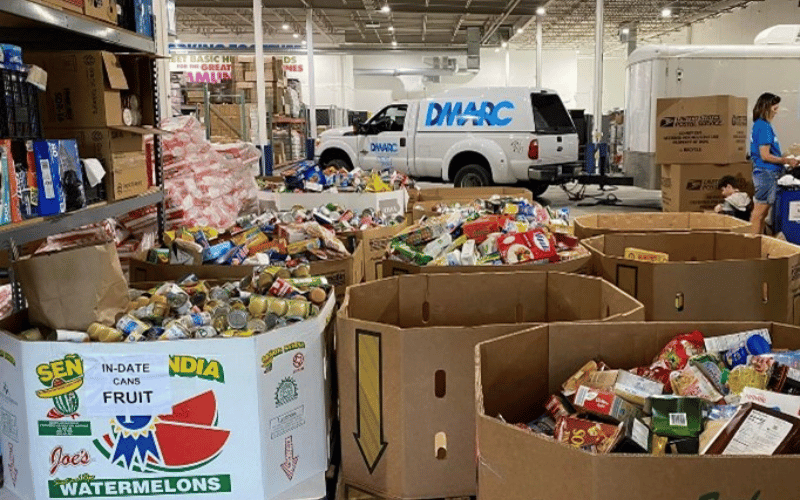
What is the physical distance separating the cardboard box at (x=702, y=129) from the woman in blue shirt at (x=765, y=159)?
1023mm

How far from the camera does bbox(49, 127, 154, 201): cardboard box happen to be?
265 centimetres

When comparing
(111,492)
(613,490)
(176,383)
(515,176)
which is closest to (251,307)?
(176,383)

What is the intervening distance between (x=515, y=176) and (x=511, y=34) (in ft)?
35.2

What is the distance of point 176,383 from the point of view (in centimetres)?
163

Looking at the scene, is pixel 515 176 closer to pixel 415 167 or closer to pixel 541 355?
pixel 415 167

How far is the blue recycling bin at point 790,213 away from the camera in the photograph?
259 inches

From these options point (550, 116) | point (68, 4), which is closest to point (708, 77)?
point (550, 116)

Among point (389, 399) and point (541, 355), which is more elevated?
point (541, 355)

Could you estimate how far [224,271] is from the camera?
8.32 feet

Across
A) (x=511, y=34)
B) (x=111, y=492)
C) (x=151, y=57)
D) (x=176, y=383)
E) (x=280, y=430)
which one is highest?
(x=511, y=34)

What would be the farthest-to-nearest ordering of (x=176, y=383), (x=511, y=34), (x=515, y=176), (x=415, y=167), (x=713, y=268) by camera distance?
(x=511, y=34), (x=415, y=167), (x=515, y=176), (x=713, y=268), (x=176, y=383)

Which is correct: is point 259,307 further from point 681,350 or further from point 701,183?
point 701,183

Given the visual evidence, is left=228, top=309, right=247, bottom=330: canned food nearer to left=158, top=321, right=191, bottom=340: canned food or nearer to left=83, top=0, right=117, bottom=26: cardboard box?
left=158, top=321, right=191, bottom=340: canned food

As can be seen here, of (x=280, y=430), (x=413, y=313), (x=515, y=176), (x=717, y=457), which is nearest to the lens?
(x=717, y=457)
